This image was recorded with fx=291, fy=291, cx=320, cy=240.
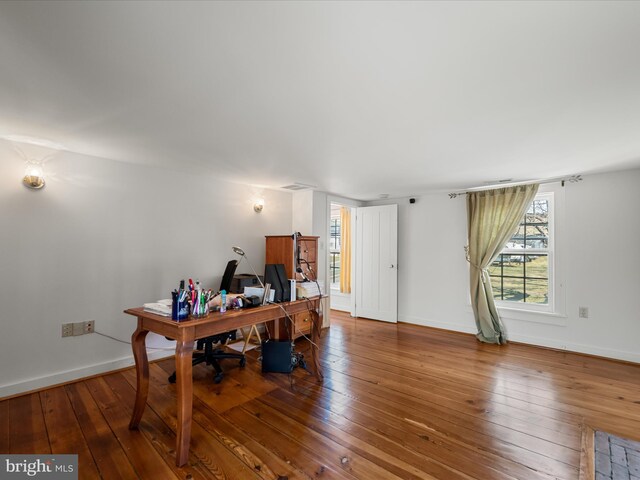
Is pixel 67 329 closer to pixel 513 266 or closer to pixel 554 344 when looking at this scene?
pixel 513 266

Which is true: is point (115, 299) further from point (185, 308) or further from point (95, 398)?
point (185, 308)

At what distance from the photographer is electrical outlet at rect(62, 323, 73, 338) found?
2746mm

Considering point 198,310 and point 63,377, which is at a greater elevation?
point 198,310

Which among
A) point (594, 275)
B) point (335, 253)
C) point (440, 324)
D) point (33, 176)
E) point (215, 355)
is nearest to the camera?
point (33, 176)

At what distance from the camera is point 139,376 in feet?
6.70

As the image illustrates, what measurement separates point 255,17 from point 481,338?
4.50 meters

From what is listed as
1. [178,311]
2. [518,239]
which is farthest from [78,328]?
[518,239]

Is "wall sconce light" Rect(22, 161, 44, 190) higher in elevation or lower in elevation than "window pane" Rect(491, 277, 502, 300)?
higher

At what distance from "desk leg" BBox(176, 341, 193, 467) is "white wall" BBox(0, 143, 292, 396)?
71.7 inches

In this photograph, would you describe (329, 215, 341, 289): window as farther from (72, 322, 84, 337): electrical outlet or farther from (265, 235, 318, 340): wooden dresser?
(72, 322, 84, 337): electrical outlet

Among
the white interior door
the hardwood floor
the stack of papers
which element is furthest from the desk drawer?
the stack of papers

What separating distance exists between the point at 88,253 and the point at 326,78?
2.88 metres

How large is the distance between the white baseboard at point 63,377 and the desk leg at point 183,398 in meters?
1.81

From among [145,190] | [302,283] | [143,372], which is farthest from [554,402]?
[145,190]
